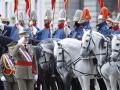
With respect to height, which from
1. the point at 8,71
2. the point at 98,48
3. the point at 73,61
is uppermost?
the point at 98,48

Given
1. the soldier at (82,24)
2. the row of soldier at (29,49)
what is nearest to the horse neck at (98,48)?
the row of soldier at (29,49)

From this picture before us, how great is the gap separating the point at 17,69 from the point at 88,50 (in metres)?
1.89

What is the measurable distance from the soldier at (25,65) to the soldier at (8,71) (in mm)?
978

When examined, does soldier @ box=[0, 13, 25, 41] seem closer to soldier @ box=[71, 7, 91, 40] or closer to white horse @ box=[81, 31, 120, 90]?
soldier @ box=[71, 7, 91, 40]

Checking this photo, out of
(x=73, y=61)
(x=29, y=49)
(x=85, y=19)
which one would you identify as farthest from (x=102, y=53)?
(x=85, y=19)

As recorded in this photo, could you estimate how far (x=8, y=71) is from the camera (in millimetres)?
19500

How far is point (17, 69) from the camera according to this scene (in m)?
18.3

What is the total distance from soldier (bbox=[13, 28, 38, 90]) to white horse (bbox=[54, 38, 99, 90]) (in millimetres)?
907

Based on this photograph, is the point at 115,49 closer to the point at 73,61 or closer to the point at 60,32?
the point at 73,61

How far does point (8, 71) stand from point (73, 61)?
1.89 m

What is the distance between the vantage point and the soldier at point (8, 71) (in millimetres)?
19312

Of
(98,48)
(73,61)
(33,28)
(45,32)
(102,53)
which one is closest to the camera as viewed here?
(102,53)

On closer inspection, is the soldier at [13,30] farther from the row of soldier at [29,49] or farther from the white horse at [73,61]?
the white horse at [73,61]

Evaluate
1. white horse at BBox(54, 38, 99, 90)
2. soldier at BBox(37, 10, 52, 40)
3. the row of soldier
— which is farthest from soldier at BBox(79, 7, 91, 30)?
soldier at BBox(37, 10, 52, 40)
